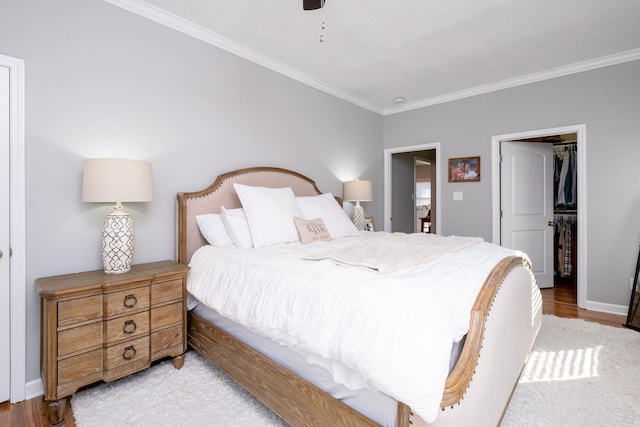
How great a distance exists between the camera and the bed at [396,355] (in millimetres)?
1140

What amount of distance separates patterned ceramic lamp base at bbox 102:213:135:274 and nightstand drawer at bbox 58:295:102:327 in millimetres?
281

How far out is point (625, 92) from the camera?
3158 millimetres

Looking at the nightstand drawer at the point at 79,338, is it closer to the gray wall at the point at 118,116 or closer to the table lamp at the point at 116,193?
the table lamp at the point at 116,193

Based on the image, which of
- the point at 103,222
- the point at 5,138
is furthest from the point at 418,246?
the point at 5,138

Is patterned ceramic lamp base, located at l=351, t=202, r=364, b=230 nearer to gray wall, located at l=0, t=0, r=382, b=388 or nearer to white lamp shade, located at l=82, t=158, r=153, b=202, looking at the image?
gray wall, located at l=0, t=0, r=382, b=388

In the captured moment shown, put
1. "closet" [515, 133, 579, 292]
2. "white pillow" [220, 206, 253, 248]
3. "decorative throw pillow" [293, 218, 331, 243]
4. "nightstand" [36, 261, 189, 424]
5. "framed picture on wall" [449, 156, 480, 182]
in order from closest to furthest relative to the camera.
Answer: "nightstand" [36, 261, 189, 424] < "white pillow" [220, 206, 253, 248] < "decorative throw pillow" [293, 218, 331, 243] < "framed picture on wall" [449, 156, 480, 182] < "closet" [515, 133, 579, 292]

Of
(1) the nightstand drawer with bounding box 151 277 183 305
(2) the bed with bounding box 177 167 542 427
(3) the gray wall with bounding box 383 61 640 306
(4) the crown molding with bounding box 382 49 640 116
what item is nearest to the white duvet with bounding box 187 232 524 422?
(2) the bed with bounding box 177 167 542 427

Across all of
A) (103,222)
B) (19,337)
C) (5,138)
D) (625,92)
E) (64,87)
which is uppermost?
(625,92)

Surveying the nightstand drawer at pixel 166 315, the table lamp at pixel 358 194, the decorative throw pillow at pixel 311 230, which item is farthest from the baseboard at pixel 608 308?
the nightstand drawer at pixel 166 315

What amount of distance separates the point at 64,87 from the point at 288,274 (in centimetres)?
190

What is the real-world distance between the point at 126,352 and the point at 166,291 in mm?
392

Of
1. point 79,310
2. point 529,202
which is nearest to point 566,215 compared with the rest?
point 529,202

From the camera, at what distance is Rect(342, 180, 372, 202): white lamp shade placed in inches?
156

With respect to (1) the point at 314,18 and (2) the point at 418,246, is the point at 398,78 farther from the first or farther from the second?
(2) the point at 418,246
